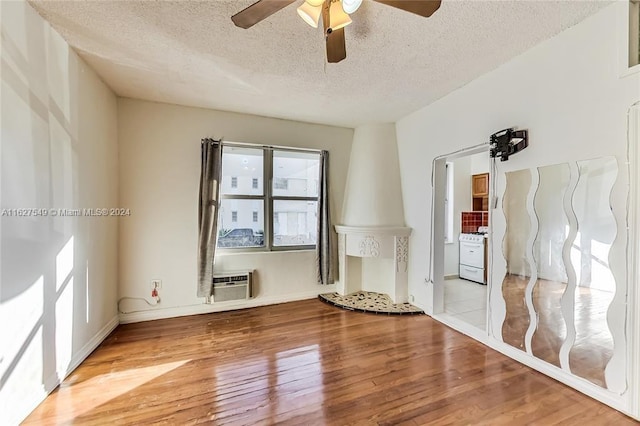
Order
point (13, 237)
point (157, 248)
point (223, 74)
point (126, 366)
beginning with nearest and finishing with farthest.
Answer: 1. point (13, 237)
2. point (126, 366)
3. point (223, 74)
4. point (157, 248)

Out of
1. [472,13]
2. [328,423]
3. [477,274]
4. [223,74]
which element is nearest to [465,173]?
[477,274]

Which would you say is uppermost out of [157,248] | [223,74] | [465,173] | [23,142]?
[223,74]

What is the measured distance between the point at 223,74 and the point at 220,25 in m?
0.71

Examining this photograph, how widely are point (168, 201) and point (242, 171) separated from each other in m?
0.98

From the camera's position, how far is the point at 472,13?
177 cm

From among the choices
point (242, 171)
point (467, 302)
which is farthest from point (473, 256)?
point (242, 171)

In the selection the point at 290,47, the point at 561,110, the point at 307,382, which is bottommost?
the point at 307,382

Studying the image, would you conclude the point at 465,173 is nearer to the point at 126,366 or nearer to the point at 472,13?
the point at 472,13

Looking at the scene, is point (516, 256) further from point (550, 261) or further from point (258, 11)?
point (258, 11)

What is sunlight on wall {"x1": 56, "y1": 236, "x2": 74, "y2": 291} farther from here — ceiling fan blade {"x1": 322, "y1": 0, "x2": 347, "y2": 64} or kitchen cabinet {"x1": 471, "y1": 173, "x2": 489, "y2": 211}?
kitchen cabinet {"x1": 471, "y1": 173, "x2": 489, "y2": 211}

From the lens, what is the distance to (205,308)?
134 inches

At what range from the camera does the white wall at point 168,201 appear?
3133mm

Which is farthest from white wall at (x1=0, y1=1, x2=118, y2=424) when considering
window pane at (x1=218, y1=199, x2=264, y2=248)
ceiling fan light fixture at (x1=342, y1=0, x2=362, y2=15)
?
ceiling fan light fixture at (x1=342, y1=0, x2=362, y2=15)

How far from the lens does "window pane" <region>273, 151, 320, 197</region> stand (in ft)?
12.6
